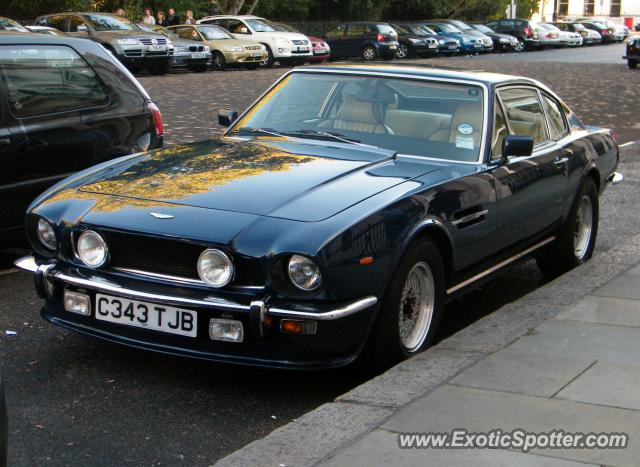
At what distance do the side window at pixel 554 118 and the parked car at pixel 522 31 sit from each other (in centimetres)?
4656

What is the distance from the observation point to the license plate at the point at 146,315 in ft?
15.7

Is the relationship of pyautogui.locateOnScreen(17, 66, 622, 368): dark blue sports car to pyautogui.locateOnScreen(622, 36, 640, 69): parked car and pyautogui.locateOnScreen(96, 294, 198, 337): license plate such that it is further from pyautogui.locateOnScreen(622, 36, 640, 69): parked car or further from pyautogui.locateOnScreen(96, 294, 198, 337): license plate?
pyautogui.locateOnScreen(622, 36, 640, 69): parked car

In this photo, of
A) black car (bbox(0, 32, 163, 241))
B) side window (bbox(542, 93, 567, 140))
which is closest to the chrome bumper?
black car (bbox(0, 32, 163, 241))

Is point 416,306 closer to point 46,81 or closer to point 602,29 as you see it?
point 46,81

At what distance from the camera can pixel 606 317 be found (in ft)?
19.3

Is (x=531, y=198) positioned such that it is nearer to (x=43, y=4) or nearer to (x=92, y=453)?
(x=92, y=453)

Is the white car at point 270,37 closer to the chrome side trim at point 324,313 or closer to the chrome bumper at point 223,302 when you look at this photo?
the chrome bumper at point 223,302

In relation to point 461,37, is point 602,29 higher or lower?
lower

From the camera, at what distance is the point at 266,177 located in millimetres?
5422

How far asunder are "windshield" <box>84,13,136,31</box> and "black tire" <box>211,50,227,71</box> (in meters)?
3.55

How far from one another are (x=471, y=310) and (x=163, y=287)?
2.49 metres

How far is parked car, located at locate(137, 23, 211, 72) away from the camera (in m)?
31.2

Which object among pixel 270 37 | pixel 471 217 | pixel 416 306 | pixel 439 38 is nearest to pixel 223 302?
pixel 416 306

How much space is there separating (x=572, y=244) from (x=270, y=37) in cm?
2892
